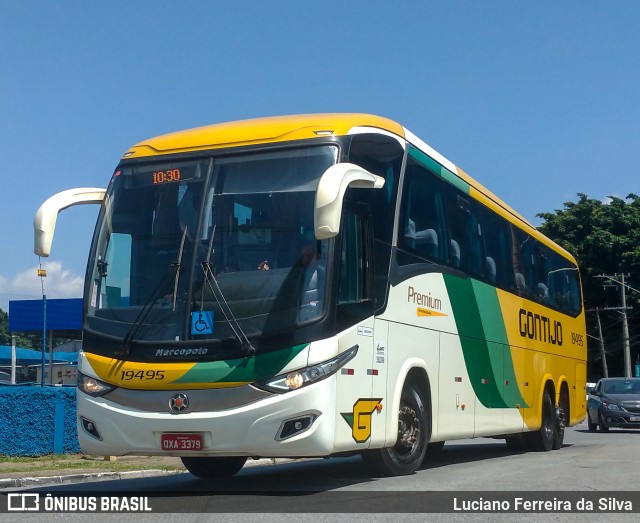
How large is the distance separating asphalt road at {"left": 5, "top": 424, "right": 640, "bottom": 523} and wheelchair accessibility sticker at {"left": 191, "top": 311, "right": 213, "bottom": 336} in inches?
59.9

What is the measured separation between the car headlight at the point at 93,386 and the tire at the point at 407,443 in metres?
2.84

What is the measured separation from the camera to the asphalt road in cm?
821

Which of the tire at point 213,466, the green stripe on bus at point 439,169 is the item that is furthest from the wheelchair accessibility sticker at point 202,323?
the green stripe on bus at point 439,169

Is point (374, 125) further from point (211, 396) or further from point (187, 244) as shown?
point (211, 396)

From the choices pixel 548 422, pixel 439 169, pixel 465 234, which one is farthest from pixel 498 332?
pixel 548 422

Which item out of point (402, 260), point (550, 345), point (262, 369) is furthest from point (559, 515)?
point (550, 345)

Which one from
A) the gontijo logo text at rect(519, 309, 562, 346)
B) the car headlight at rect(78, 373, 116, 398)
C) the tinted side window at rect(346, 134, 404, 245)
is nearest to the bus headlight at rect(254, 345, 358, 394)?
the car headlight at rect(78, 373, 116, 398)

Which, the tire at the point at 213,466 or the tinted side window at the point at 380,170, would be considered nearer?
the tinted side window at the point at 380,170

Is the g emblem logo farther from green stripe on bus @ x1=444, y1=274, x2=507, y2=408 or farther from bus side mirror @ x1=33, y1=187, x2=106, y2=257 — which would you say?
green stripe on bus @ x1=444, y1=274, x2=507, y2=408

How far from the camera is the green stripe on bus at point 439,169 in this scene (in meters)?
11.4

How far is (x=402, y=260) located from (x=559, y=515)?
3.60 m

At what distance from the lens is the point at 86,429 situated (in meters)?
9.42

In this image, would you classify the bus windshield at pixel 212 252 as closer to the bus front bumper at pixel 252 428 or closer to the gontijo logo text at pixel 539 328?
the bus front bumper at pixel 252 428

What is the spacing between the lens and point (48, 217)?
32.2 feet
